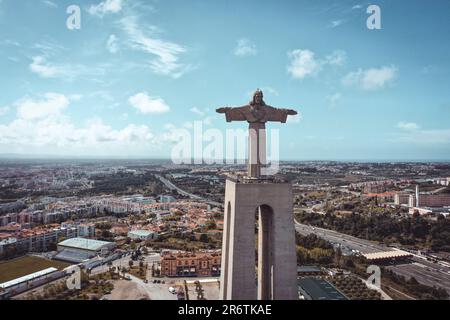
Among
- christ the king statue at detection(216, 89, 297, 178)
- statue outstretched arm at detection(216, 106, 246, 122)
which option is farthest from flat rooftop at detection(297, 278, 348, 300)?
statue outstretched arm at detection(216, 106, 246, 122)

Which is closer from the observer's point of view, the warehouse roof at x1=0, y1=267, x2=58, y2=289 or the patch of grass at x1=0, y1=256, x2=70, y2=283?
the warehouse roof at x1=0, y1=267, x2=58, y2=289

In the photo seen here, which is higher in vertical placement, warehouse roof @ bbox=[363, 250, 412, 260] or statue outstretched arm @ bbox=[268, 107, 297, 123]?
statue outstretched arm @ bbox=[268, 107, 297, 123]

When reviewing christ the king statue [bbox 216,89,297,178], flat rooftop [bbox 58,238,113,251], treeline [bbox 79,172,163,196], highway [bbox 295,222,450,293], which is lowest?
highway [bbox 295,222,450,293]

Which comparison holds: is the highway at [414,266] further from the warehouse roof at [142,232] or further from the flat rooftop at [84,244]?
the flat rooftop at [84,244]

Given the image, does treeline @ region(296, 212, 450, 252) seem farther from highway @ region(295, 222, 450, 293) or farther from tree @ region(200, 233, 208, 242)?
tree @ region(200, 233, 208, 242)

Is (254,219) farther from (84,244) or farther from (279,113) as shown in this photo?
(84,244)

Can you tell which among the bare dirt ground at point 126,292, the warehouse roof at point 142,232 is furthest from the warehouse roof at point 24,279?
the warehouse roof at point 142,232

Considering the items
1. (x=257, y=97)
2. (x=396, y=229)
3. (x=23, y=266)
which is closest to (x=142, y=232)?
(x=23, y=266)
